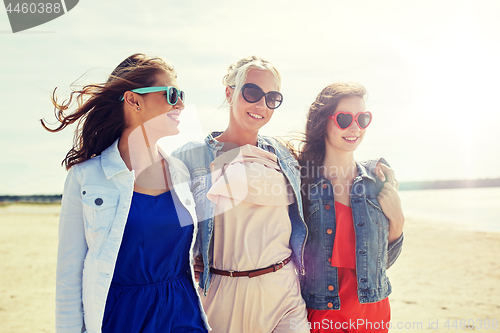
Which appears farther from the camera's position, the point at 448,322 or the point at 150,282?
the point at 448,322

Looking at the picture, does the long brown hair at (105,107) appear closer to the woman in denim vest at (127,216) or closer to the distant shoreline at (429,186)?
the woman in denim vest at (127,216)

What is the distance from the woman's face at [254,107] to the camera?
3082 mm

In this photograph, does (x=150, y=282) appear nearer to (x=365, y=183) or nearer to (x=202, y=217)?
(x=202, y=217)

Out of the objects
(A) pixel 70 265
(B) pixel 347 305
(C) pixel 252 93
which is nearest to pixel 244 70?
(C) pixel 252 93

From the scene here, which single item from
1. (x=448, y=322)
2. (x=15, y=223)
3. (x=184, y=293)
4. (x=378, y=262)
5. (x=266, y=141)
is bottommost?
(x=15, y=223)

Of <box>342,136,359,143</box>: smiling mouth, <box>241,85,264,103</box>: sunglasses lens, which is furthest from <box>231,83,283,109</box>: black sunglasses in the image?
<box>342,136,359,143</box>: smiling mouth

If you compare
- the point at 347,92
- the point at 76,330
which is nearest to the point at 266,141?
the point at 347,92

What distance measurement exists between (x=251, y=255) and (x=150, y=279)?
0.75 meters

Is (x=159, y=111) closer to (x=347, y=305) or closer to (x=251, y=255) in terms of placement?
(x=251, y=255)

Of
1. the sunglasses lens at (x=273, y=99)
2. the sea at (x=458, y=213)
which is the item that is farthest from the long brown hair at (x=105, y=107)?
the sea at (x=458, y=213)

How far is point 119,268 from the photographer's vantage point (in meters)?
2.37

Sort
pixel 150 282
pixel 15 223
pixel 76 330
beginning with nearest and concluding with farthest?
1. pixel 76 330
2. pixel 150 282
3. pixel 15 223

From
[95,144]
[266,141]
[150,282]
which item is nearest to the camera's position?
[150,282]

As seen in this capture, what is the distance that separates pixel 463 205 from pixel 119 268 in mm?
22493
